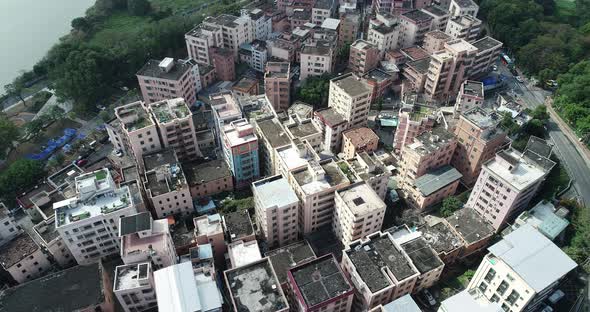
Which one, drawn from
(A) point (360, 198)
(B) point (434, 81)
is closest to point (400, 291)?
(A) point (360, 198)

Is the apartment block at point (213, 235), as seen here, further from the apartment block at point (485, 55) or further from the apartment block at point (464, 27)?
the apartment block at point (464, 27)

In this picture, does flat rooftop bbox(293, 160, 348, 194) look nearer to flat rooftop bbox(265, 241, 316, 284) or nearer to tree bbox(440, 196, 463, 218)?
flat rooftop bbox(265, 241, 316, 284)

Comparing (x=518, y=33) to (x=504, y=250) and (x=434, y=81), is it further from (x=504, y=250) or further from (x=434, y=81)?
(x=504, y=250)

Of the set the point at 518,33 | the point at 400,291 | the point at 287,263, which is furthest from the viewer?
the point at 518,33

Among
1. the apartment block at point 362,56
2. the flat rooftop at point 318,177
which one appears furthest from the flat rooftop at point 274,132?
the apartment block at point 362,56

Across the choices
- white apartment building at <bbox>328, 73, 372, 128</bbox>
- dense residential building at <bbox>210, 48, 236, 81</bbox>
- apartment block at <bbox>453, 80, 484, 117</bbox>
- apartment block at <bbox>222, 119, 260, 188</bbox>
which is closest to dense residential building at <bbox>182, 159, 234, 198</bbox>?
apartment block at <bbox>222, 119, 260, 188</bbox>

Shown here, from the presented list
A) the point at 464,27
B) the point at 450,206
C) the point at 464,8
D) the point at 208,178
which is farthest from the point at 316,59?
the point at 450,206
